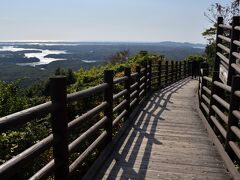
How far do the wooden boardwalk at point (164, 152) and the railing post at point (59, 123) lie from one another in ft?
3.95

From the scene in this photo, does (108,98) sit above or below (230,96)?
below

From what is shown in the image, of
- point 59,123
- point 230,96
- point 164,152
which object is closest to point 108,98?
point 164,152

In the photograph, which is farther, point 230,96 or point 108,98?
point 108,98

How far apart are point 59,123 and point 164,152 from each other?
3056mm

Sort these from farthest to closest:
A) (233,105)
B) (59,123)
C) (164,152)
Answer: (164,152), (233,105), (59,123)

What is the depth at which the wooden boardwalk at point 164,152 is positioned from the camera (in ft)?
17.8

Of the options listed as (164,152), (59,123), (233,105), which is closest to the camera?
(59,123)

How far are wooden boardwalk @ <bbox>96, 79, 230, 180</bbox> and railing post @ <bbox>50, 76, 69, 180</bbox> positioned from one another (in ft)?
3.95

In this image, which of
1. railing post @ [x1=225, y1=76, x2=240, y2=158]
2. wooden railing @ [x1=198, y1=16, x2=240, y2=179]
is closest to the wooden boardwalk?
wooden railing @ [x1=198, y1=16, x2=240, y2=179]

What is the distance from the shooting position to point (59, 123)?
158 inches

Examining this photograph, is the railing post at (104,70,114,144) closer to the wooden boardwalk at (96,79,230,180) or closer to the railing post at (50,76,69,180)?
the wooden boardwalk at (96,79,230,180)

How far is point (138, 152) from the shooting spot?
21.2ft

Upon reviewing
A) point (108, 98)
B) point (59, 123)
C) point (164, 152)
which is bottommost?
point (164, 152)

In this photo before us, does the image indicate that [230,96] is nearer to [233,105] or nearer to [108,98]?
[233,105]
